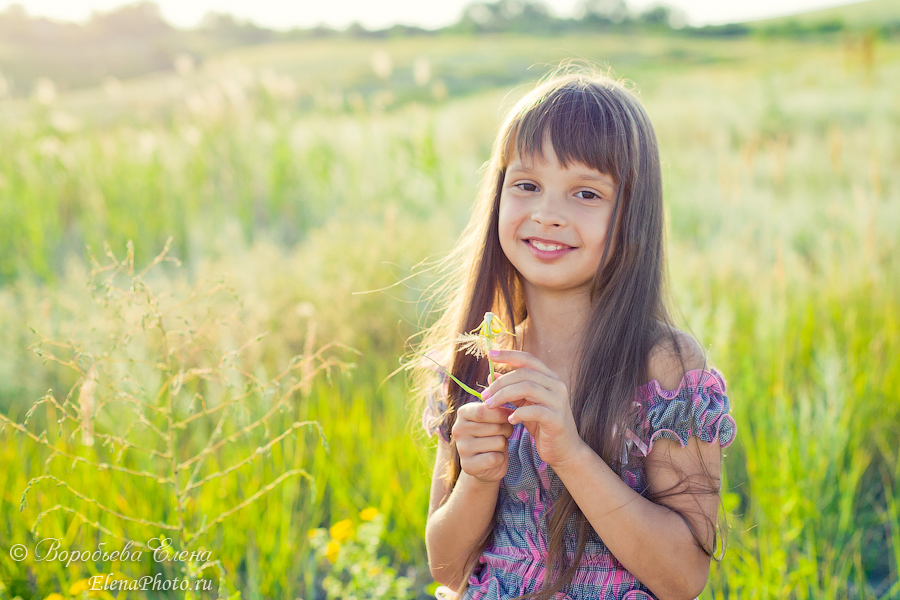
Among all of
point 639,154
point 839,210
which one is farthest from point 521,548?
point 839,210

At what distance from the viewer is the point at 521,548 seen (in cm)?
166

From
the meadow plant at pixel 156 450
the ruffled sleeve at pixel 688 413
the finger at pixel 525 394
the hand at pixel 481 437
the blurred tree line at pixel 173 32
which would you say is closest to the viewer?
the finger at pixel 525 394

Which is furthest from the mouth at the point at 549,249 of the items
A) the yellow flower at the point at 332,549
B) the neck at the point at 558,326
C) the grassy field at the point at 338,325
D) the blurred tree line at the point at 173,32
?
the blurred tree line at the point at 173,32

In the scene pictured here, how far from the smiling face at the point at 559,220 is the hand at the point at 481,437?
38 cm

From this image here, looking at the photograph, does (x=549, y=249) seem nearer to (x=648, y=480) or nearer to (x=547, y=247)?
(x=547, y=247)

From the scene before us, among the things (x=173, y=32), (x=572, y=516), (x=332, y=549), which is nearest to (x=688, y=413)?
(x=572, y=516)

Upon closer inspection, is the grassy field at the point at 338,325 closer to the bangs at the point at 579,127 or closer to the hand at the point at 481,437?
the hand at the point at 481,437

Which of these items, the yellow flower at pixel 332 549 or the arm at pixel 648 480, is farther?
the yellow flower at pixel 332 549

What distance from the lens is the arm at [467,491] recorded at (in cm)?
141

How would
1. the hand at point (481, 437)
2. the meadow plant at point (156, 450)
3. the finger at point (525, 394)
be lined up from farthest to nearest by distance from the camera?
1. the meadow plant at point (156, 450)
2. the hand at point (481, 437)
3. the finger at point (525, 394)

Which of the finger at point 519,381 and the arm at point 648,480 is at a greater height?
the finger at point 519,381

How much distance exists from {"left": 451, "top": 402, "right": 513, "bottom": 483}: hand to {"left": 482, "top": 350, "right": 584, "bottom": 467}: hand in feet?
0.21

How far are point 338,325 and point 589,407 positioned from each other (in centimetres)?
265

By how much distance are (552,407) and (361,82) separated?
2924cm
